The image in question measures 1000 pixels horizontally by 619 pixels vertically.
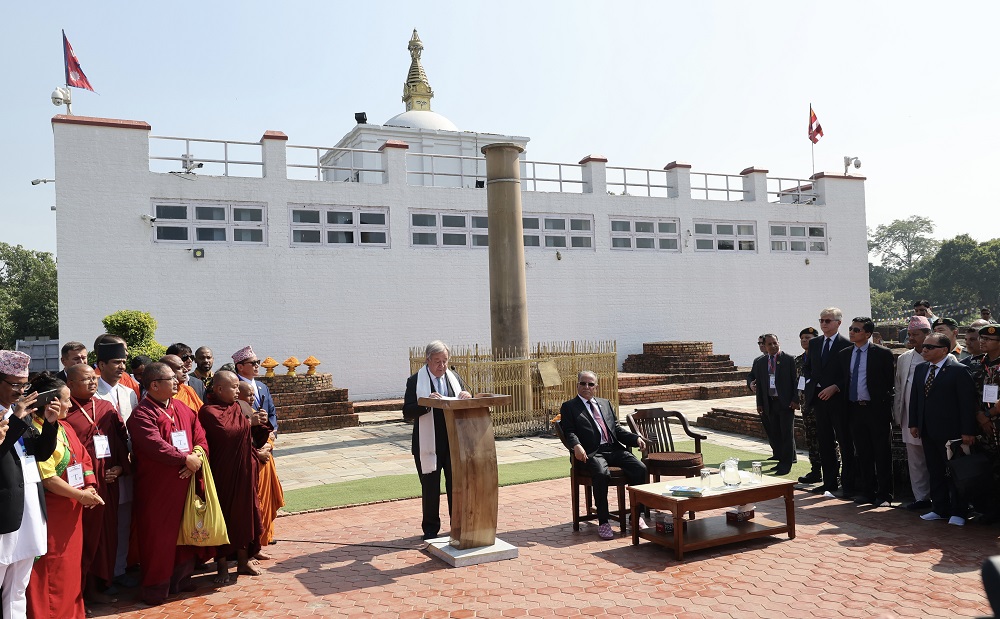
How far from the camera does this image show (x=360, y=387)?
59.8 ft

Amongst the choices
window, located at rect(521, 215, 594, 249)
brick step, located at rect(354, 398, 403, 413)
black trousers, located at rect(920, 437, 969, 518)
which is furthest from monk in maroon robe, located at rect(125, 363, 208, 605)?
window, located at rect(521, 215, 594, 249)

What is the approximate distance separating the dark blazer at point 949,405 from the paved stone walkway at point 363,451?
4.38m

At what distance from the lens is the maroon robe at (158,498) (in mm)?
4949

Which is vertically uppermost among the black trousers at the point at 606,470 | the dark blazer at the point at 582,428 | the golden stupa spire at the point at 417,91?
the golden stupa spire at the point at 417,91

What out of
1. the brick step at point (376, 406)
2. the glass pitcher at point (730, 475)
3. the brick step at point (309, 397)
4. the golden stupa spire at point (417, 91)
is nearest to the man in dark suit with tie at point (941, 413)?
the glass pitcher at point (730, 475)

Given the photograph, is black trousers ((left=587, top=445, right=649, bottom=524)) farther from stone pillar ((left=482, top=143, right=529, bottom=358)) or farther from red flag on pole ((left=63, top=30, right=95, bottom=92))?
red flag on pole ((left=63, top=30, right=95, bottom=92))

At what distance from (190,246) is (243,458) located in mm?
12806

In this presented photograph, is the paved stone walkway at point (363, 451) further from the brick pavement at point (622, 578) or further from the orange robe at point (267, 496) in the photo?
the brick pavement at point (622, 578)

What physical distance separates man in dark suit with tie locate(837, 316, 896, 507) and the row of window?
12989mm

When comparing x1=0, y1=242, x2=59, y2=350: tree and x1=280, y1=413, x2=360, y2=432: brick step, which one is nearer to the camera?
x1=280, y1=413, x2=360, y2=432: brick step

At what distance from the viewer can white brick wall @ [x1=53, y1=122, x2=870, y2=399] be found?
15953mm

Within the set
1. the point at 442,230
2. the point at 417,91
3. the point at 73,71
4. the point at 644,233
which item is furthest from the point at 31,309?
the point at 644,233

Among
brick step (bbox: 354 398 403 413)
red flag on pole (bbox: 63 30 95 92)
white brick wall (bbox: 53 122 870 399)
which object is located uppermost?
red flag on pole (bbox: 63 30 95 92)

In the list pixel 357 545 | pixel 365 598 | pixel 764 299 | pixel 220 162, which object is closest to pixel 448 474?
pixel 357 545
